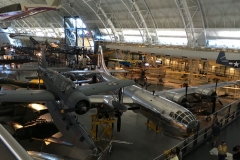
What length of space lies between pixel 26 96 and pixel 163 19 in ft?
93.8

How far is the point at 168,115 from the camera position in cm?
1170

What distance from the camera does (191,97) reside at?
1834cm

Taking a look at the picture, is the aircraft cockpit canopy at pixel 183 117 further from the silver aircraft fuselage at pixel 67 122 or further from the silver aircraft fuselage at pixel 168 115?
the silver aircraft fuselage at pixel 67 122

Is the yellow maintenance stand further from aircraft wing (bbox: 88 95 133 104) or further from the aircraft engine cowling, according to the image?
the aircraft engine cowling

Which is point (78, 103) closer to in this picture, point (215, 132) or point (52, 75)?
point (52, 75)

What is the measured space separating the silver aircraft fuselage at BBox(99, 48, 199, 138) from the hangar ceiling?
1949cm

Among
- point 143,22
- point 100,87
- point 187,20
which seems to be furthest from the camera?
point 143,22

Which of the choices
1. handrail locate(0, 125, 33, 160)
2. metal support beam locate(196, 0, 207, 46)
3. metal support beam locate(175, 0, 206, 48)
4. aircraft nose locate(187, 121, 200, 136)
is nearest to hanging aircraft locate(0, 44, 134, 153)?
aircraft nose locate(187, 121, 200, 136)

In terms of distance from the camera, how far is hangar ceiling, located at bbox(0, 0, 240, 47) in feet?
89.5

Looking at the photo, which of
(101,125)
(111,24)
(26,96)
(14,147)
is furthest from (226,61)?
(111,24)

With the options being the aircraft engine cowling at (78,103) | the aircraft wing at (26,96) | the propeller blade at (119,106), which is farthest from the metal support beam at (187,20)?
the aircraft wing at (26,96)

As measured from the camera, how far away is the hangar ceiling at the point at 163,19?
89.5 feet

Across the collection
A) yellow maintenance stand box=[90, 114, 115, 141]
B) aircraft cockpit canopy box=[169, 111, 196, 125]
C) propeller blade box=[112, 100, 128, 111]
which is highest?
propeller blade box=[112, 100, 128, 111]

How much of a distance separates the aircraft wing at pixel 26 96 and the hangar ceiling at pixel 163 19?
23173mm
